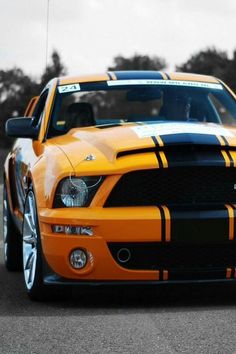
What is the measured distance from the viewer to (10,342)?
483cm

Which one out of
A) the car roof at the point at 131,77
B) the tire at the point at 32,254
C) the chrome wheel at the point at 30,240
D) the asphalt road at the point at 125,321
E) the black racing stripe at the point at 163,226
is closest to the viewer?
the asphalt road at the point at 125,321

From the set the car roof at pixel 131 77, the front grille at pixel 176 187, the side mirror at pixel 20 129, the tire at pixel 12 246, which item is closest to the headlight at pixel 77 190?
the front grille at pixel 176 187

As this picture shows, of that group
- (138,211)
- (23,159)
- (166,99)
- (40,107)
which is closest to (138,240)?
(138,211)

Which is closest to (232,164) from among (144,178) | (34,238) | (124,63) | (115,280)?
(144,178)

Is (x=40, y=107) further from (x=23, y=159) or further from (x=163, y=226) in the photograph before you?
(x=163, y=226)

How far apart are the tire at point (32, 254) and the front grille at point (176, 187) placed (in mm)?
602

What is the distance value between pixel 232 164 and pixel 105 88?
2039 millimetres

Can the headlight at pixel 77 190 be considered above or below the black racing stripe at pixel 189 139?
below

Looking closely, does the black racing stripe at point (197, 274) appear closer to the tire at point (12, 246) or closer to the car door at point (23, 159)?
the car door at point (23, 159)

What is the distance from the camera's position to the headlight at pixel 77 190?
5.72 m

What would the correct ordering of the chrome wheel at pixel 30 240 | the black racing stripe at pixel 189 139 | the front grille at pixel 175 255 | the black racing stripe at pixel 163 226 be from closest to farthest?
the black racing stripe at pixel 163 226 → the front grille at pixel 175 255 → the black racing stripe at pixel 189 139 → the chrome wheel at pixel 30 240

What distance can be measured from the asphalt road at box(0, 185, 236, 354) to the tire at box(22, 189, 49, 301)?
0.27 feet

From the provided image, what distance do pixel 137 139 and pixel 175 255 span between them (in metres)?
0.76

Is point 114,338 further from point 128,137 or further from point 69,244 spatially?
point 128,137
